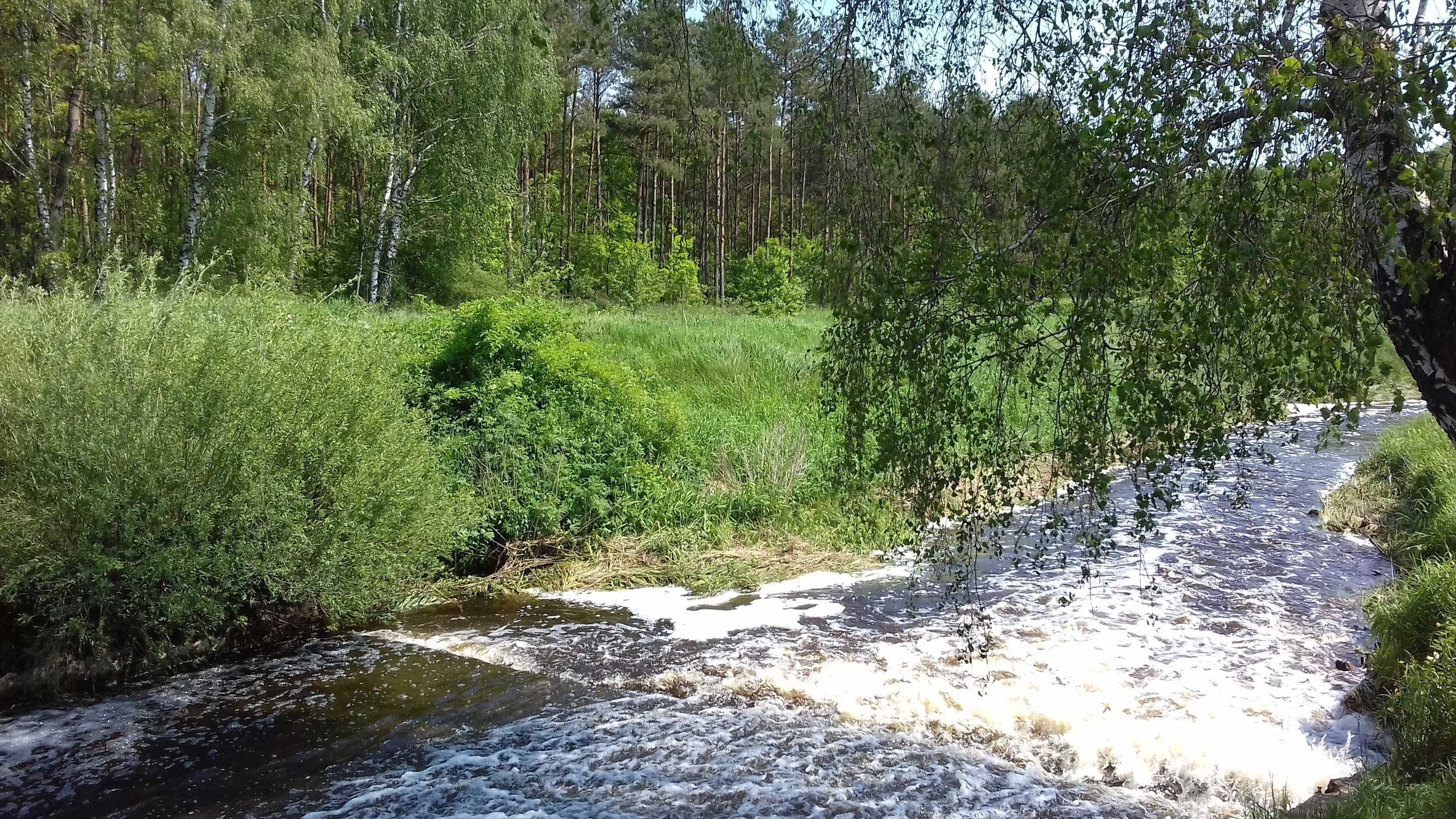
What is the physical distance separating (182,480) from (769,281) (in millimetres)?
29701

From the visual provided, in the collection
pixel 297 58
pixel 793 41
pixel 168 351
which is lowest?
pixel 168 351

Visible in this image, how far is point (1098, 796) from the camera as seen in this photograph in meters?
5.20

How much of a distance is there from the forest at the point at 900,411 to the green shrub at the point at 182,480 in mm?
34

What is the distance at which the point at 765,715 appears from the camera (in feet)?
20.4

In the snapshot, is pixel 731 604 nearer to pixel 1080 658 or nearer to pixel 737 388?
pixel 1080 658

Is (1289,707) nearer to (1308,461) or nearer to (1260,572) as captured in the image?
(1260,572)

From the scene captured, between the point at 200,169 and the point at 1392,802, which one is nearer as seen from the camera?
the point at 1392,802

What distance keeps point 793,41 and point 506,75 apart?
2154 cm

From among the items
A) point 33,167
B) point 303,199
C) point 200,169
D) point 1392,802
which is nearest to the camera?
point 1392,802

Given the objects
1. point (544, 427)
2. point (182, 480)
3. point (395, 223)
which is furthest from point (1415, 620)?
point (395, 223)

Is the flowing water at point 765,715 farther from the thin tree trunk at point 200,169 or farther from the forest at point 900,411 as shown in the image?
the thin tree trunk at point 200,169

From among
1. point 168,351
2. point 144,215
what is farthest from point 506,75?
point 168,351

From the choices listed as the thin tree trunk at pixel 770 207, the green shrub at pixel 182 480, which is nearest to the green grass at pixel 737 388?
the green shrub at pixel 182 480

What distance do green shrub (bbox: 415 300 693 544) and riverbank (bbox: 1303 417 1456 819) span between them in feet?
21.4
